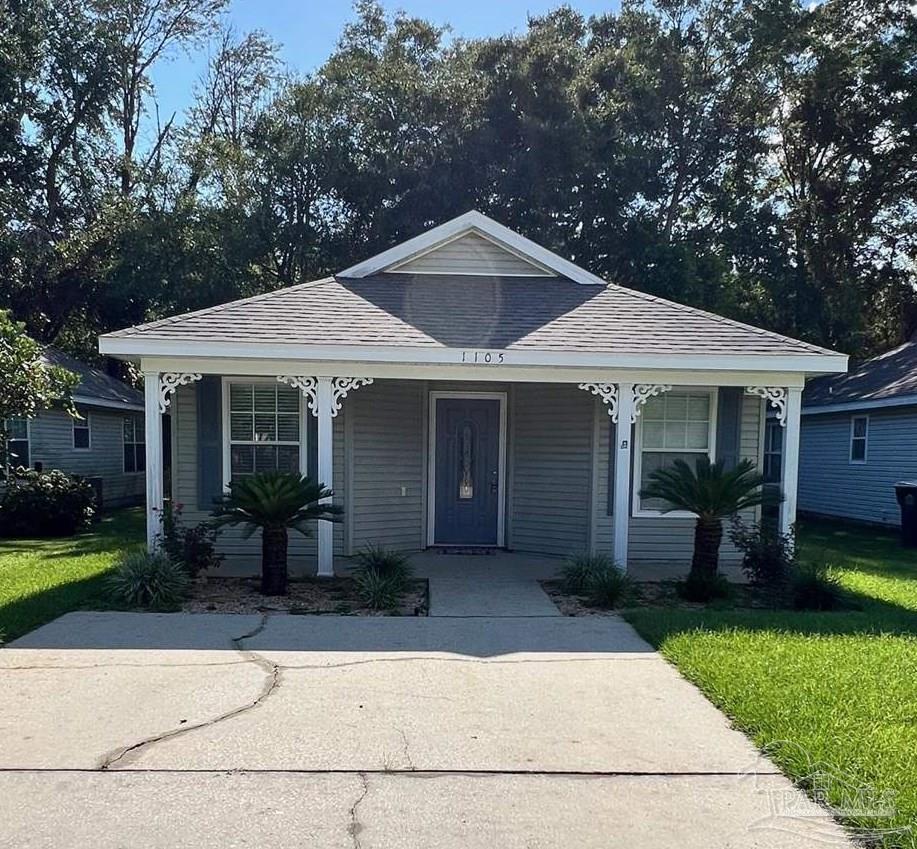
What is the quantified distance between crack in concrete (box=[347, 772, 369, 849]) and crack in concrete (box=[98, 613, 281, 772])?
1.21 meters

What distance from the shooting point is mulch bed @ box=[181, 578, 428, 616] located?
715cm

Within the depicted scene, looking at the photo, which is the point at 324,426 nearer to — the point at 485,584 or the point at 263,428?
the point at 263,428

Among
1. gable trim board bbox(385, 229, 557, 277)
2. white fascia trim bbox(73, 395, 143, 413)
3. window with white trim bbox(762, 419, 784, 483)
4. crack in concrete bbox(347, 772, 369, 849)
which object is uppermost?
gable trim board bbox(385, 229, 557, 277)

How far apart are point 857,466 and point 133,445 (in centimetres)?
1716

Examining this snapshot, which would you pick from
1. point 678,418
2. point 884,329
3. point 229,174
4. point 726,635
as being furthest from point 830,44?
point 726,635

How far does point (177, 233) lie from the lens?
60.0 feet

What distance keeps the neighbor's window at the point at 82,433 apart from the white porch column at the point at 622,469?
12361 millimetres

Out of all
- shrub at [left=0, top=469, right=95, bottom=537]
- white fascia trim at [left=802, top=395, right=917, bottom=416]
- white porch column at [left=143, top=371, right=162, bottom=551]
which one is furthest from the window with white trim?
shrub at [left=0, top=469, right=95, bottom=537]

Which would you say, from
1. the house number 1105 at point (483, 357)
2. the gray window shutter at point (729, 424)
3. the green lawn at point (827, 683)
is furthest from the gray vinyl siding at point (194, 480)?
the gray window shutter at point (729, 424)

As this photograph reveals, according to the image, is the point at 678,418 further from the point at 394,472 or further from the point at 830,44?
the point at 830,44

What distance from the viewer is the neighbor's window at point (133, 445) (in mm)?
18688

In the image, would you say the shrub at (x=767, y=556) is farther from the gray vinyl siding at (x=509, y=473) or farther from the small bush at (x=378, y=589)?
the small bush at (x=378, y=589)

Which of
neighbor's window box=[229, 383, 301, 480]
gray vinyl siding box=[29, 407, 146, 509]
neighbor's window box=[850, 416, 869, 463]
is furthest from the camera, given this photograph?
neighbor's window box=[850, 416, 869, 463]

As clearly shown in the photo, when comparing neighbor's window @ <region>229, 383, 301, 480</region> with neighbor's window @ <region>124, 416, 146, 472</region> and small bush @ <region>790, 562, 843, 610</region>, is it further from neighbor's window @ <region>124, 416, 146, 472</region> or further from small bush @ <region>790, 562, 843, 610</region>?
neighbor's window @ <region>124, 416, 146, 472</region>
